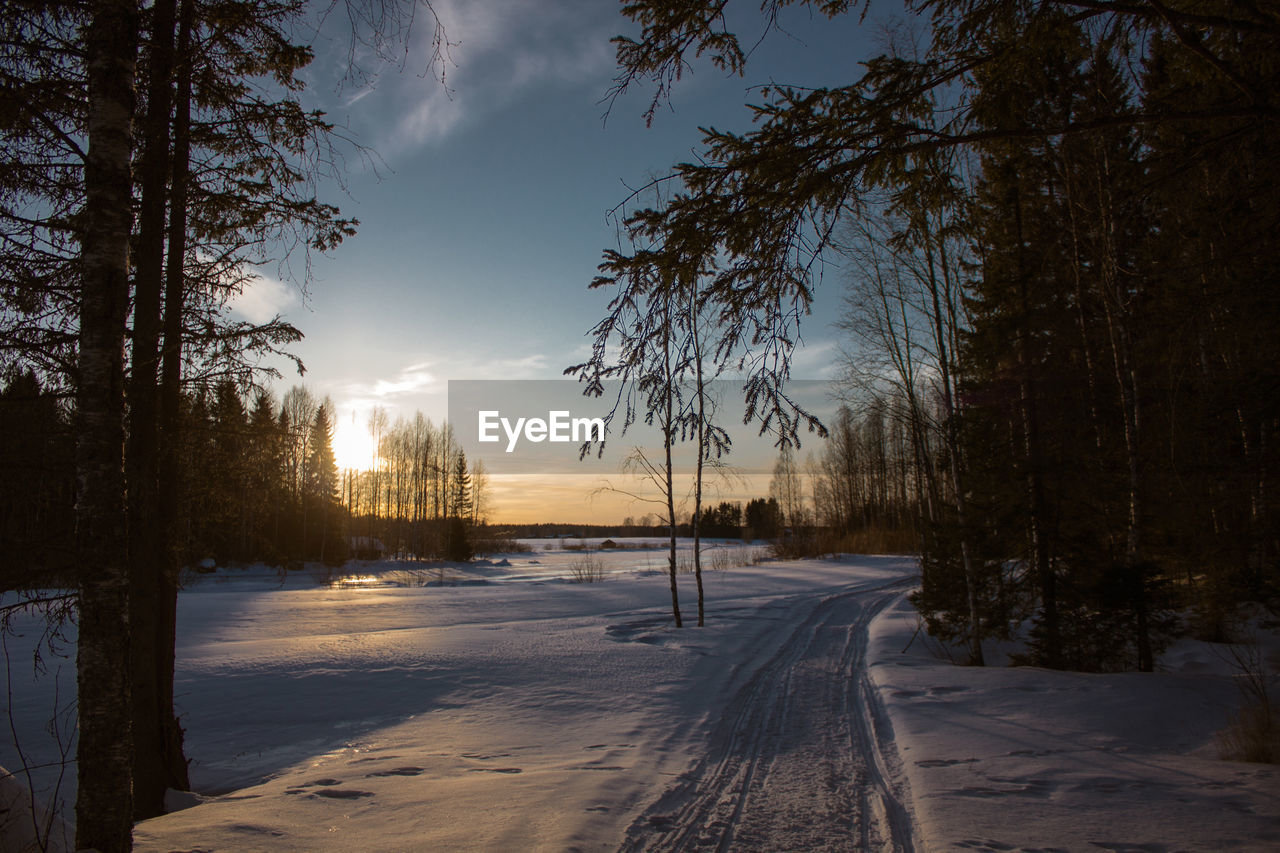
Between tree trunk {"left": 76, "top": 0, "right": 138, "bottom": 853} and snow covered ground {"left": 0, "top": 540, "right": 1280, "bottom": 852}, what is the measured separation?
0.77 metres

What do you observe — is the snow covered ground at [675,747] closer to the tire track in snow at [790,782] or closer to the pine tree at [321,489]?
the tire track in snow at [790,782]

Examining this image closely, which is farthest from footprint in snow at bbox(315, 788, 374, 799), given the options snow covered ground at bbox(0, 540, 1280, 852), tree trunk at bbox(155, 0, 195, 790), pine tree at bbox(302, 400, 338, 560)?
pine tree at bbox(302, 400, 338, 560)

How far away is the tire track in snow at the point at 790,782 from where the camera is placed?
3.82 metres

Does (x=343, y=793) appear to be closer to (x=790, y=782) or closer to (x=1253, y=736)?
(x=790, y=782)

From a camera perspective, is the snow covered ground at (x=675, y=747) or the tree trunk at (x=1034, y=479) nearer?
the snow covered ground at (x=675, y=747)

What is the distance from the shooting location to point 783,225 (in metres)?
3.95

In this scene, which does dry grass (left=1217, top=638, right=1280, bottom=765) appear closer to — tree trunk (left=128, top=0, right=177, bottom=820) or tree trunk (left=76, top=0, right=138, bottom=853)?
tree trunk (left=76, top=0, right=138, bottom=853)

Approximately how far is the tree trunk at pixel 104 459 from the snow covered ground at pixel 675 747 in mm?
766

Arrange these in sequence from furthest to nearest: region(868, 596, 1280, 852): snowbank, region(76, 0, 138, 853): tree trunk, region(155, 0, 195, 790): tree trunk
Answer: region(155, 0, 195, 790): tree trunk < region(868, 596, 1280, 852): snowbank < region(76, 0, 138, 853): tree trunk

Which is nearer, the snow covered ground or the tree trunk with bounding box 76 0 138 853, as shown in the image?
the tree trunk with bounding box 76 0 138 853

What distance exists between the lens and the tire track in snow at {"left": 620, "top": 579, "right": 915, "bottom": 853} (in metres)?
3.82

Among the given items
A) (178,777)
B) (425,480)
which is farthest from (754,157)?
(425,480)

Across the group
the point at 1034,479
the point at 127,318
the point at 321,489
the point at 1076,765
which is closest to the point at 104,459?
the point at 127,318

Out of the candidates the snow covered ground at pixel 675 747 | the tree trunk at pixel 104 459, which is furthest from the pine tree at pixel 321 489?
the tree trunk at pixel 104 459
